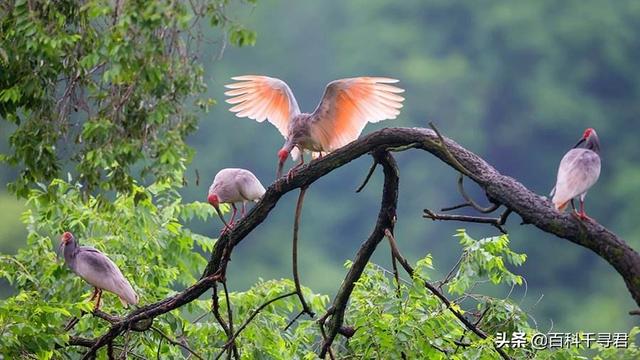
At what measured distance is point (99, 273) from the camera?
280 inches

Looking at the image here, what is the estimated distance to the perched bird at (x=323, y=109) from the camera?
6.17m

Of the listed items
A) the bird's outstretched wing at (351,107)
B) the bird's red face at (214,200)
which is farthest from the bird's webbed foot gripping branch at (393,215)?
the bird's red face at (214,200)

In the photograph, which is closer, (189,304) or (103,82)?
(103,82)

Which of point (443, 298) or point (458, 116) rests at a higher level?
point (458, 116)

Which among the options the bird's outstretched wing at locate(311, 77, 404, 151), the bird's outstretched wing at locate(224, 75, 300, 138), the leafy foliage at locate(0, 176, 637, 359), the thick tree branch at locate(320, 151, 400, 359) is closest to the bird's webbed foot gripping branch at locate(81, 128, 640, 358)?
the thick tree branch at locate(320, 151, 400, 359)

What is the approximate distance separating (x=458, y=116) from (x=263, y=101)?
25.2 metres

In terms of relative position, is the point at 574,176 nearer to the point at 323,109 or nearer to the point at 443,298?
the point at 443,298

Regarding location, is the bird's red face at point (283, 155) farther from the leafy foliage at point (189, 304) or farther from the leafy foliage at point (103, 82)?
the leafy foliage at point (189, 304)

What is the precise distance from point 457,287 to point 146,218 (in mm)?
2971

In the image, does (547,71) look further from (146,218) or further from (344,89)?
(344,89)

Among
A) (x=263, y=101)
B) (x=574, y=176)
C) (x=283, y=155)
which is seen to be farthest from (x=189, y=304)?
(x=574, y=176)

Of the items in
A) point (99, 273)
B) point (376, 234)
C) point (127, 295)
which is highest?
point (99, 273)

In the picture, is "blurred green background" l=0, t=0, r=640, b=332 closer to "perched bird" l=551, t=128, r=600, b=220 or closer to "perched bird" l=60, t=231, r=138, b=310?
"perched bird" l=60, t=231, r=138, b=310

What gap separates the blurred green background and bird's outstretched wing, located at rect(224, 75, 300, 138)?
16339 millimetres
